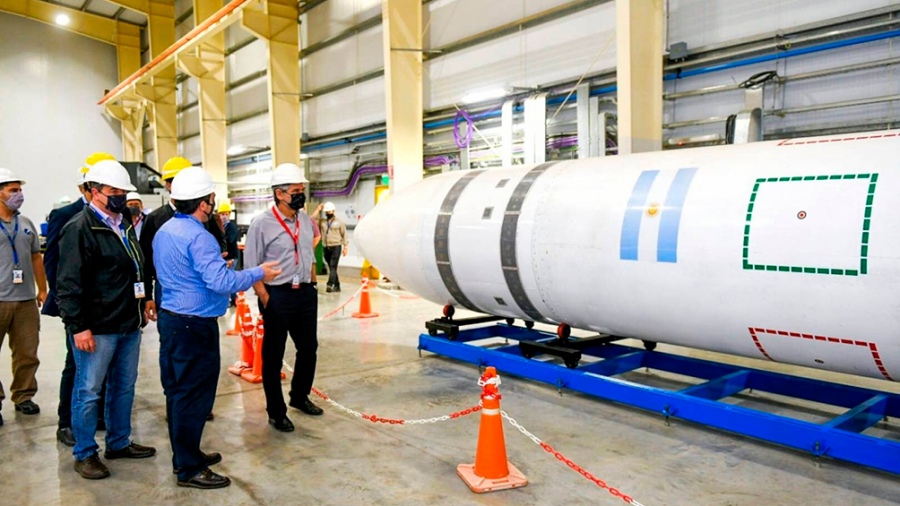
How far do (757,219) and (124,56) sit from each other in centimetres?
2863

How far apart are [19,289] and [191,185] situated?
2399 millimetres

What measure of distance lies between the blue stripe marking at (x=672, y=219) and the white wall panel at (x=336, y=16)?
11.4m

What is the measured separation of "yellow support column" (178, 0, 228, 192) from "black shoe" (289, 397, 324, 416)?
48.1ft

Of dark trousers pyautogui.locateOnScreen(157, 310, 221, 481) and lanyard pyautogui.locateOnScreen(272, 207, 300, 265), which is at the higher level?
lanyard pyautogui.locateOnScreen(272, 207, 300, 265)

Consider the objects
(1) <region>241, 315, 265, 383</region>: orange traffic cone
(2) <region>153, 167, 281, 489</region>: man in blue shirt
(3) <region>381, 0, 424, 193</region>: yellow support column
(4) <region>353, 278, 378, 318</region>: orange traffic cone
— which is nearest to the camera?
(2) <region>153, 167, 281, 489</region>: man in blue shirt

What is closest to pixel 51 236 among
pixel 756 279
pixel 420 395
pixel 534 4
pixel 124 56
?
pixel 420 395

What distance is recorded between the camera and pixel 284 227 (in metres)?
4.70

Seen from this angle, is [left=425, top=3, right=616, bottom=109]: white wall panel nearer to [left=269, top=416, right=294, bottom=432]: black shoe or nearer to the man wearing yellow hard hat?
the man wearing yellow hard hat

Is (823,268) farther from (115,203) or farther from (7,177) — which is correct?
(7,177)

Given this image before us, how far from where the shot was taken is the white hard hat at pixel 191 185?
3.54 metres

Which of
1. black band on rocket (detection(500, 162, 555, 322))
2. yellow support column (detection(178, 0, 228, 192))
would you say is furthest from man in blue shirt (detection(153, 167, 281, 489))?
yellow support column (detection(178, 0, 228, 192))

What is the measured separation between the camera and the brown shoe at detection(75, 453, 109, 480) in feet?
12.5

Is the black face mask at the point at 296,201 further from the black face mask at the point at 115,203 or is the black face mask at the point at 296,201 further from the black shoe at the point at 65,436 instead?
the black shoe at the point at 65,436

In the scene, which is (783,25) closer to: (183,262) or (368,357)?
(368,357)
